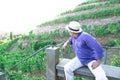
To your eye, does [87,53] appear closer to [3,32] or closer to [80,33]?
[80,33]

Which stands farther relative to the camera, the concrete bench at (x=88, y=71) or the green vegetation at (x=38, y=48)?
the green vegetation at (x=38, y=48)

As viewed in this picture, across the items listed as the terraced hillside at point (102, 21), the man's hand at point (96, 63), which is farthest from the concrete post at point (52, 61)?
the terraced hillside at point (102, 21)

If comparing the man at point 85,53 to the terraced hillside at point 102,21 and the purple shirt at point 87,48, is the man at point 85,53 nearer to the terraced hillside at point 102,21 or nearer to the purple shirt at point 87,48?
the purple shirt at point 87,48

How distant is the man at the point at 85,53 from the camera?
505 centimetres

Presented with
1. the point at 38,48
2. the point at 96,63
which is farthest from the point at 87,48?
the point at 38,48

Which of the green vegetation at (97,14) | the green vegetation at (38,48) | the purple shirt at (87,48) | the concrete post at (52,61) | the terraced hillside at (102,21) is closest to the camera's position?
the purple shirt at (87,48)

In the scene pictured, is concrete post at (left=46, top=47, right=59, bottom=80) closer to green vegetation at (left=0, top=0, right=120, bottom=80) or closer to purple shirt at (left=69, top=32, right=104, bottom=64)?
purple shirt at (left=69, top=32, right=104, bottom=64)

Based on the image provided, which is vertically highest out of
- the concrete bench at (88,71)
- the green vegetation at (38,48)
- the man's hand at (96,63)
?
the man's hand at (96,63)

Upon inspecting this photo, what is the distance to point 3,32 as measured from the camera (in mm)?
33562

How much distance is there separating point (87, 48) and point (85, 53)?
0.35 feet

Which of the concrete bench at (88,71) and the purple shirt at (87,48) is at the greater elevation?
the purple shirt at (87,48)

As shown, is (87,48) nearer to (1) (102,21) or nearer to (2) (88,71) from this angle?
(2) (88,71)

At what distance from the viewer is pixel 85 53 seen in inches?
211

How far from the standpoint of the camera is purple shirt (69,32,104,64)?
5030mm
